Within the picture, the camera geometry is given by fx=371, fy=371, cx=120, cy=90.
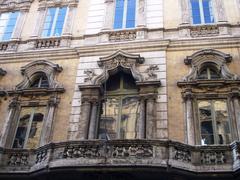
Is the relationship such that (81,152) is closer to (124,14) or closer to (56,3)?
(124,14)

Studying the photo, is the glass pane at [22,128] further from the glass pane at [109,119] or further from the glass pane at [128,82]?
the glass pane at [128,82]

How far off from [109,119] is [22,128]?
3502 millimetres

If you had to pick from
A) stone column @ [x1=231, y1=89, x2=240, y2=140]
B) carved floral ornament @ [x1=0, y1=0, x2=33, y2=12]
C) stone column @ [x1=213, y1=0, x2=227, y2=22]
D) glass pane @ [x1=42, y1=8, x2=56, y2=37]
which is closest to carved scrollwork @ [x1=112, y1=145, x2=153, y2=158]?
stone column @ [x1=231, y1=89, x2=240, y2=140]

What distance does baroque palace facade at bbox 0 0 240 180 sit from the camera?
1143 cm

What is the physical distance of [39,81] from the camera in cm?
1582

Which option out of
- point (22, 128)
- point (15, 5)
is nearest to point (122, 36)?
point (22, 128)

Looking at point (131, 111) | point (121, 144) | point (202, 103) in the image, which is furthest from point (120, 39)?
point (121, 144)

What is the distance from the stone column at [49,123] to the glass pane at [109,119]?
6.23 ft

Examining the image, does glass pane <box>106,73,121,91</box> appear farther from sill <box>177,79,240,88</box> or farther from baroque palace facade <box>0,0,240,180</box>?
sill <box>177,79,240,88</box>

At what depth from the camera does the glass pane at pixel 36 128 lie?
45.9 feet

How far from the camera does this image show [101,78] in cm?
1474

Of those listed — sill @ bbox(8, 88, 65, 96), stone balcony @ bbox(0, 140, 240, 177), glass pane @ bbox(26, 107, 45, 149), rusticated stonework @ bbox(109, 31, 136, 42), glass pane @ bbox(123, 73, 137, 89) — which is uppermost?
rusticated stonework @ bbox(109, 31, 136, 42)

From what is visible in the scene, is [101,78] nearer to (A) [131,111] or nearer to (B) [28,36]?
(A) [131,111]

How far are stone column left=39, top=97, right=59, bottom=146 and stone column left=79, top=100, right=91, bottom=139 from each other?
4.01 ft
